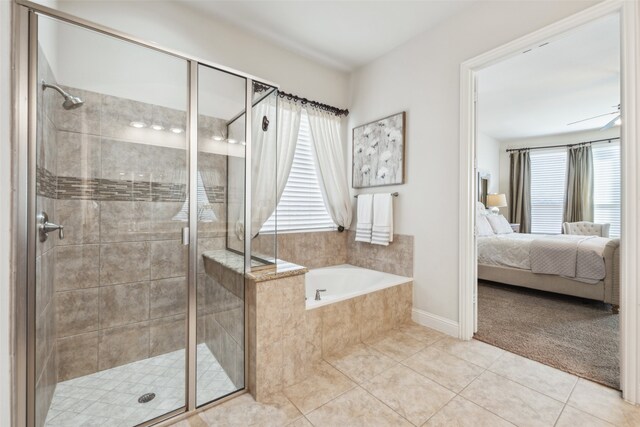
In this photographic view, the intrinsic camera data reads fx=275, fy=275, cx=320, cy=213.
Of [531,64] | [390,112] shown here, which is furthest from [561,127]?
[390,112]

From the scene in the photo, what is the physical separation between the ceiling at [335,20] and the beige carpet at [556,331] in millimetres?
2674

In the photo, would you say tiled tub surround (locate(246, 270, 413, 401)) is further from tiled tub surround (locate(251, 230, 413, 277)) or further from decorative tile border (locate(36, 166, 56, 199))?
decorative tile border (locate(36, 166, 56, 199))

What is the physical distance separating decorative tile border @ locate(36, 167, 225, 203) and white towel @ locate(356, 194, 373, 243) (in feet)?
5.29

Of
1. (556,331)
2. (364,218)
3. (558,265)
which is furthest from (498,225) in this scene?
(364,218)

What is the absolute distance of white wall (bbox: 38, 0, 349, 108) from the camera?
1920mm

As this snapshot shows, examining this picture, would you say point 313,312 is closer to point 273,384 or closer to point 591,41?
point 273,384

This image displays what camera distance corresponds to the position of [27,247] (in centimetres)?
109

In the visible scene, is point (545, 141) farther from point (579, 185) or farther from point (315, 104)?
point (315, 104)

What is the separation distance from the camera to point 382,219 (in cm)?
274

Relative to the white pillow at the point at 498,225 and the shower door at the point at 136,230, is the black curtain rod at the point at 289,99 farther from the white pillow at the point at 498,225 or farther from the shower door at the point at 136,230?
the white pillow at the point at 498,225

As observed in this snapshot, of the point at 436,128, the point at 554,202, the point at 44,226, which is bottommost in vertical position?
the point at 44,226

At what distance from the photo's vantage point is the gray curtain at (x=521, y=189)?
19.7 feet

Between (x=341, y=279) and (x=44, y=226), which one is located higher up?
(x=44, y=226)

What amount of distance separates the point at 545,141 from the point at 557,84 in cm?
296
